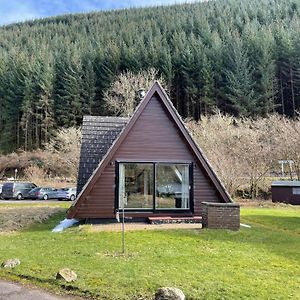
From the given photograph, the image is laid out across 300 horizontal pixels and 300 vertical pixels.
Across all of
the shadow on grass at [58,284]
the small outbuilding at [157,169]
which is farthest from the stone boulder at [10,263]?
the small outbuilding at [157,169]

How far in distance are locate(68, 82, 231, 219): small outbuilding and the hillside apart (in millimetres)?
31933

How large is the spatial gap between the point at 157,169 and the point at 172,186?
0.78 meters

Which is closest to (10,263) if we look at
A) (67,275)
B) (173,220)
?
(67,275)

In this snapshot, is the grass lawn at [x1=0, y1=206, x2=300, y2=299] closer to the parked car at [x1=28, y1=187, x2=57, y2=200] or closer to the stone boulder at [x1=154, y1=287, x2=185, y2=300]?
the stone boulder at [x1=154, y1=287, x2=185, y2=300]

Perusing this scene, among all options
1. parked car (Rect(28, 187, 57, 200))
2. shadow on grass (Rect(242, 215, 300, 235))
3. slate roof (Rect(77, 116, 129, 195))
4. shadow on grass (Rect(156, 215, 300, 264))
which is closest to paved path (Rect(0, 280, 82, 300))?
shadow on grass (Rect(156, 215, 300, 264))

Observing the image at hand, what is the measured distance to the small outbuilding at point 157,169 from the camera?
13.0m

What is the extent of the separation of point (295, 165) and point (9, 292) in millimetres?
28340

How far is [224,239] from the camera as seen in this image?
9.70 metres

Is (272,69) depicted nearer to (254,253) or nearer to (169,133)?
(169,133)

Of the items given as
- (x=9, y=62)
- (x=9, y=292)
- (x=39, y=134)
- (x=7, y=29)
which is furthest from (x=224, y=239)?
(x=7, y=29)

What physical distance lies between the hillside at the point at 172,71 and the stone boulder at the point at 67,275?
3975 centimetres

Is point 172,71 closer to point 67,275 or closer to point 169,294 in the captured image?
point 67,275

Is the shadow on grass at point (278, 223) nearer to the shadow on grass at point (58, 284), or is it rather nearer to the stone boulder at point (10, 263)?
the shadow on grass at point (58, 284)

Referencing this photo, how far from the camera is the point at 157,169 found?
13.3 meters
